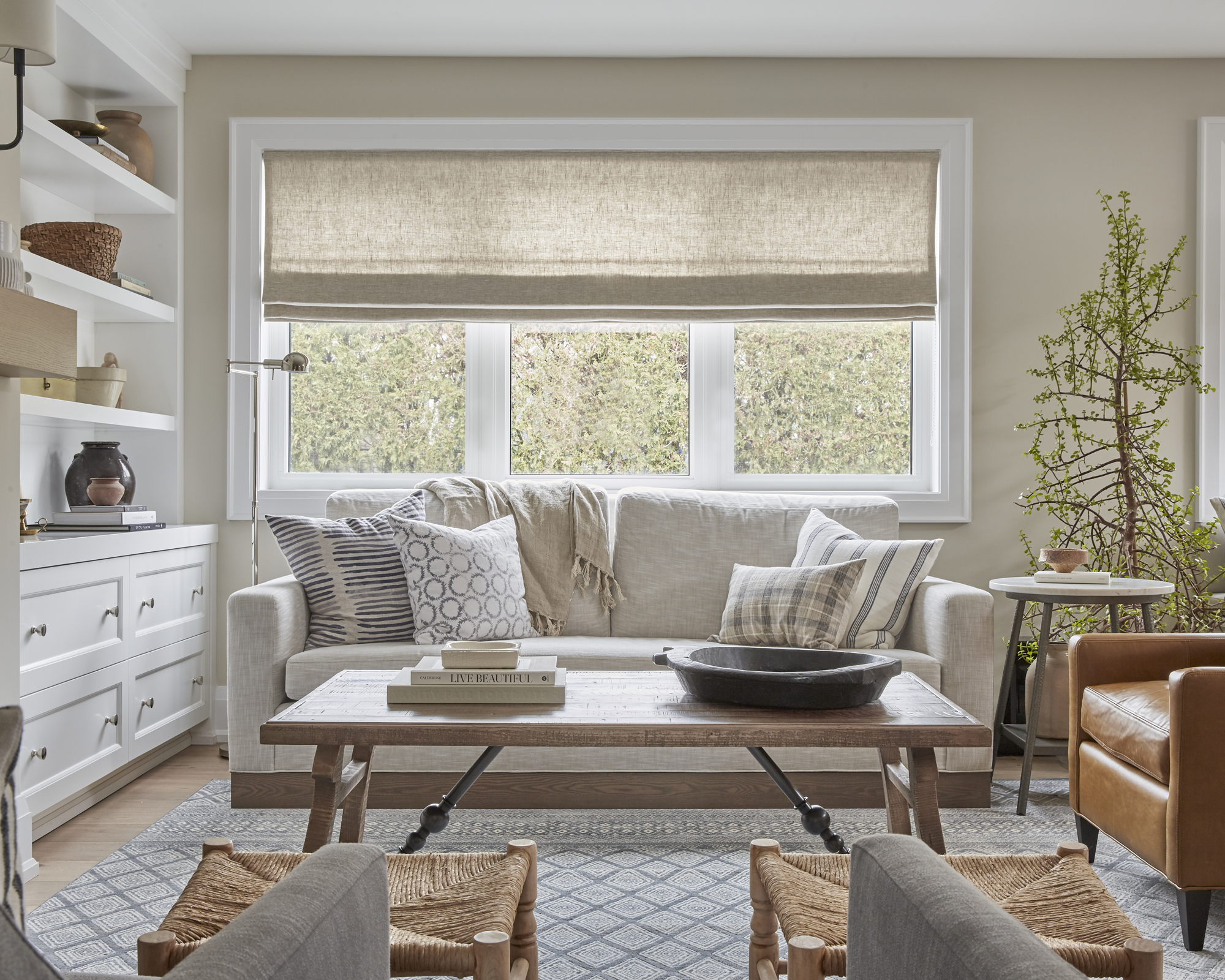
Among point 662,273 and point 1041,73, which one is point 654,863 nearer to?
point 662,273

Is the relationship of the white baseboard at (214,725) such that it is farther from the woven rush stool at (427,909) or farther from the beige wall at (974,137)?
the woven rush stool at (427,909)

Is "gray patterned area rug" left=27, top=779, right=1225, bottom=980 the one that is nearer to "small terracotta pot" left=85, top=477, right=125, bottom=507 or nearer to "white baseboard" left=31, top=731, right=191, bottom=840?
"white baseboard" left=31, top=731, right=191, bottom=840

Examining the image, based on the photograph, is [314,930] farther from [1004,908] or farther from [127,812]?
[127,812]

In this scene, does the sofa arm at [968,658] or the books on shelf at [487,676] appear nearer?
the books on shelf at [487,676]

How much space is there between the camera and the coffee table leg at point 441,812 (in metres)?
1.92

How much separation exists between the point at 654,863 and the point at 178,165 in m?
3.01

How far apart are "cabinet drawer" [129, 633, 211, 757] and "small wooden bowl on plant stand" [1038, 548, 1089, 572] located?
2792 millimetres

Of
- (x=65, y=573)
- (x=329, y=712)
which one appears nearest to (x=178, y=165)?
(x=65, y=573)

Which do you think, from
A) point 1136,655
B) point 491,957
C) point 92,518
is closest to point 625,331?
point 92,518

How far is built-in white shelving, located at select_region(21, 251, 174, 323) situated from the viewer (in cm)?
286

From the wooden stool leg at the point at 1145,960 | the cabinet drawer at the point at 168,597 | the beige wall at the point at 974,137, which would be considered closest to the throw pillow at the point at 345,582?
the cabinet drawer at the point at 168,597

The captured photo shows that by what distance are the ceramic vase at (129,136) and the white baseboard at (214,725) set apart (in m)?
1.89

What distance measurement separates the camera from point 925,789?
5.44 feet

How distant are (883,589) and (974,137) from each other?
1898mm
